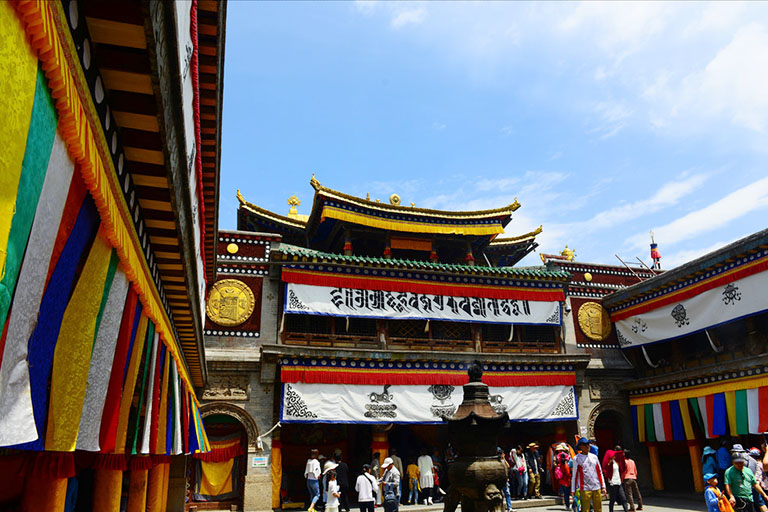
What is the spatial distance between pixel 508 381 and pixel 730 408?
20.0 feet

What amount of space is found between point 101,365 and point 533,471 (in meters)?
15.5

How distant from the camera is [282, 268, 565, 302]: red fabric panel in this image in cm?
1628

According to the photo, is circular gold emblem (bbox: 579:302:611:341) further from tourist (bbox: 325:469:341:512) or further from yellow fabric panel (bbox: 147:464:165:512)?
yellow fabric panel (bbox: 147:464:165:512)

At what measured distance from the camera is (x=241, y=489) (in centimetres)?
1462

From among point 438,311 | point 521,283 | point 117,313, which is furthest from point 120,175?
point 521,283

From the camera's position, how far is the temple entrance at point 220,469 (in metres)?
14.5

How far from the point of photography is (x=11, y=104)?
74.7 inches

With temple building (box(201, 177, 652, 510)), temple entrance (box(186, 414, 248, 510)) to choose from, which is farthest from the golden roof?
temple entrance (box(186, 414, 248, 510))

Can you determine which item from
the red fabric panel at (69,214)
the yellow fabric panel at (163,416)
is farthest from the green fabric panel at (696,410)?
the red fabric panel at (69,214)

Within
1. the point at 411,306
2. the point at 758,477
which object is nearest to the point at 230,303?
the point at 411,306

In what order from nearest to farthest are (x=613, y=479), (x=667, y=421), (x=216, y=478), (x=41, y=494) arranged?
(x=41, y=494), (x=613, y=479), (x=216, y=478), (x=667, y=421)

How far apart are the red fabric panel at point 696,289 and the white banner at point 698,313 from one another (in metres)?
0.11

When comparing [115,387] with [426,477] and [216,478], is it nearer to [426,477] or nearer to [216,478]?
[216,478]

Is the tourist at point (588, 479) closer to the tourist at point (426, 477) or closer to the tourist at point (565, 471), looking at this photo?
the tourist at point (565, 471)
